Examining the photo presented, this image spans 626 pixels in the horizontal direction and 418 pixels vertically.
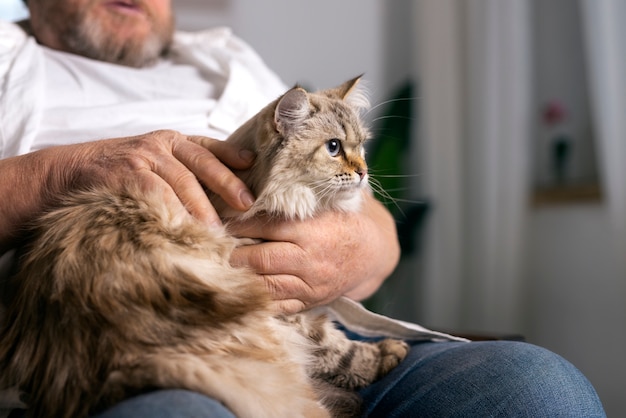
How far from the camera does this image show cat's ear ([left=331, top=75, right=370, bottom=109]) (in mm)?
1312

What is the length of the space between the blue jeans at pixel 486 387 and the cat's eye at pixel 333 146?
1.60 feet

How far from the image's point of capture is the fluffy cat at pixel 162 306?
833 millimetres

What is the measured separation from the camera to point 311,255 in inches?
45.8

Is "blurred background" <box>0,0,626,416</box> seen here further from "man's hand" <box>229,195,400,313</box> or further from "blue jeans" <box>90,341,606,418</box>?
"blue jeans" <box>90,341,606,418</box>

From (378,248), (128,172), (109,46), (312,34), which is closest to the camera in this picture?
(128,172)

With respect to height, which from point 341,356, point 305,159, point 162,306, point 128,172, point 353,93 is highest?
point 353,93

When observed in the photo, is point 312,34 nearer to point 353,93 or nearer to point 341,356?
point 353,93

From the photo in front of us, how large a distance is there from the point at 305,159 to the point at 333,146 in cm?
9

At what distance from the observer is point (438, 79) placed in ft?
9.68

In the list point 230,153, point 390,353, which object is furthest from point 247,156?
point 390,353

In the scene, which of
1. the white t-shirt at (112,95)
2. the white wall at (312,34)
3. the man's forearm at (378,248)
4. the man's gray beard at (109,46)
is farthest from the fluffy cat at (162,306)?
the white wall at (312,34)

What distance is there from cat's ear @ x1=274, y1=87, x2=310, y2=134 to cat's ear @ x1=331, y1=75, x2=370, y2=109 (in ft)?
0.65

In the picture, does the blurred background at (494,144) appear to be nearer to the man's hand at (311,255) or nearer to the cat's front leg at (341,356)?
the man's hand at (311,255)

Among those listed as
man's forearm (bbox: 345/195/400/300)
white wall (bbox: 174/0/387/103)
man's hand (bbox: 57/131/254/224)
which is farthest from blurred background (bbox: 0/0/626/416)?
man's hand (bbox: 57/131/254/224)
